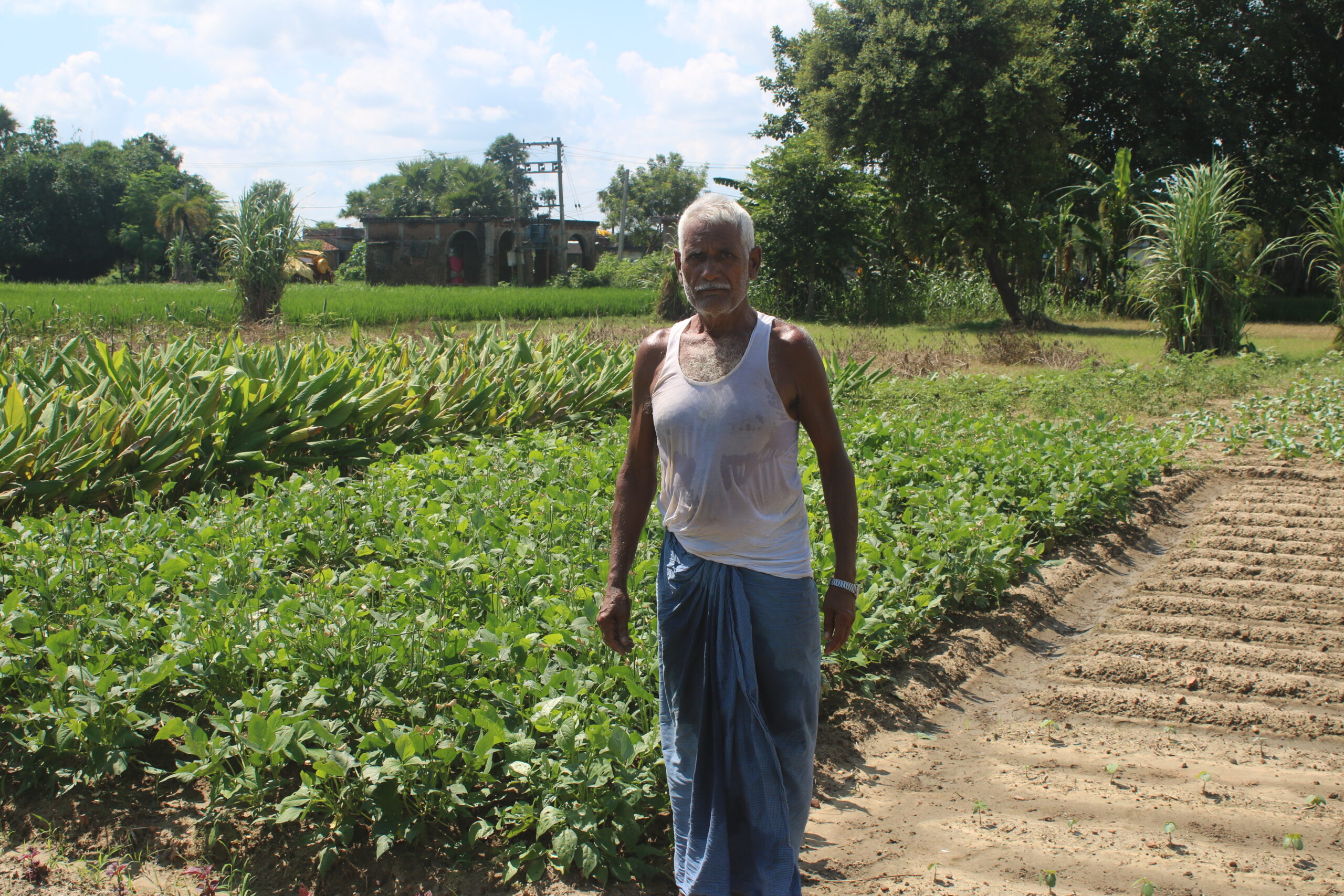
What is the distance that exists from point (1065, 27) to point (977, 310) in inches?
366

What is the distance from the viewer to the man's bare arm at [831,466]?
7.50ft

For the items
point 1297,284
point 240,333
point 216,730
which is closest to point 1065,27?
point 1297,284

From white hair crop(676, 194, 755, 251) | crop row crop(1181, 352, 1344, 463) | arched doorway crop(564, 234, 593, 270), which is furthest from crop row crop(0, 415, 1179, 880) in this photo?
arched doorway crop(564, 234, 593, 270)

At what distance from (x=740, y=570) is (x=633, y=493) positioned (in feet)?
1.43

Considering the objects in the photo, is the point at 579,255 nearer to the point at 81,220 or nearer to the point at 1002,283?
the point at 81,220

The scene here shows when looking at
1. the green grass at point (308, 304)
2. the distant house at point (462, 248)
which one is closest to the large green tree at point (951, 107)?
the green grass at point (308, 304)

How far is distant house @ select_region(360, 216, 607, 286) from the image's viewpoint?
40.4 meters

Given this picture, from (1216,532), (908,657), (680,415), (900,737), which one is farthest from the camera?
(1216,532)

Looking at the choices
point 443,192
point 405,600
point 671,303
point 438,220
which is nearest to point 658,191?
point 443,192

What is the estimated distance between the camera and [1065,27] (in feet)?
82.7

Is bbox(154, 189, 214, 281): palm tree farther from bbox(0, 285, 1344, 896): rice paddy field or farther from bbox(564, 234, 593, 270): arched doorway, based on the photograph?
bbox(0, 285, 1344, 896): rice paddy field

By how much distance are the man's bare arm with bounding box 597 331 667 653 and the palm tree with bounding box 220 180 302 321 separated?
15516 millimetres

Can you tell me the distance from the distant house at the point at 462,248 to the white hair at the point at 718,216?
38.9m

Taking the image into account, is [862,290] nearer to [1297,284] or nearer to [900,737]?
[1297,284]
